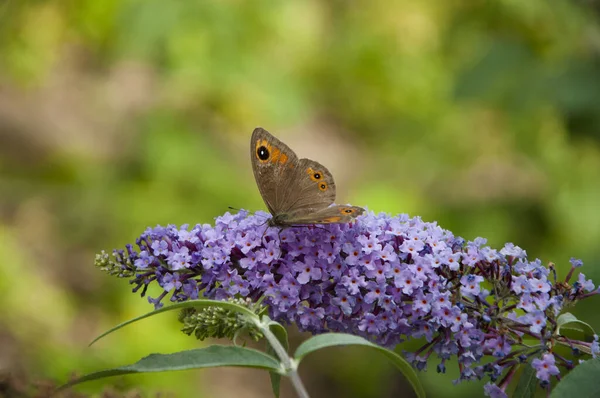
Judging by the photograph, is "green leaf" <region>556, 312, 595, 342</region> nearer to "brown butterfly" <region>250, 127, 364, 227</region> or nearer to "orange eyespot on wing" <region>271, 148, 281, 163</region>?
"brown butterfly" <region>250, 127, 364, 227</region>

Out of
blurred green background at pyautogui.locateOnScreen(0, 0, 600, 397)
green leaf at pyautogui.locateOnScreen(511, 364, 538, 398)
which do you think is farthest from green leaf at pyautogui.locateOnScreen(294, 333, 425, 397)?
blurred green background at pyautogui.locateOnScreen(0, 0, 600, 397)

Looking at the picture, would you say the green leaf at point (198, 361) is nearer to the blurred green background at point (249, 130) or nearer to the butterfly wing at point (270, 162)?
the butterfly wing at point (270, 162)

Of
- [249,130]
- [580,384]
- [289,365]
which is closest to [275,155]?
[289,365]

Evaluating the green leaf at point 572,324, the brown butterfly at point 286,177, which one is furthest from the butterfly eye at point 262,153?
the green leaf at point 572,324

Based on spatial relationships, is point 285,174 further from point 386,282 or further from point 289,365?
point 289,365

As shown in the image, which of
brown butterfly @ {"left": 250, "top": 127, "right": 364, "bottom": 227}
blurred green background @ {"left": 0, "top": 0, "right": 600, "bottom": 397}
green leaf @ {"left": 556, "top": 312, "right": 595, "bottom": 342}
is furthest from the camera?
blurred green background @ {"left": 0, "top": 0, "right": 600, "bottom": 397}
